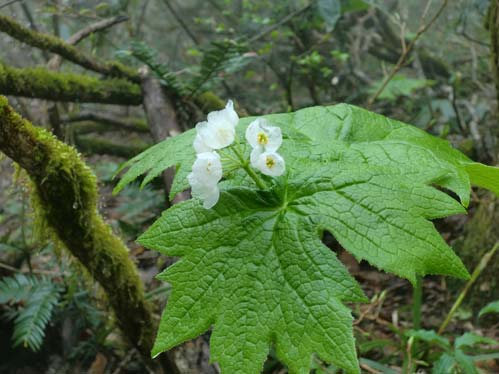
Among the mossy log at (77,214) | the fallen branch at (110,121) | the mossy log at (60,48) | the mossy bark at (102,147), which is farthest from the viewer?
the mossy bark at (102,147)

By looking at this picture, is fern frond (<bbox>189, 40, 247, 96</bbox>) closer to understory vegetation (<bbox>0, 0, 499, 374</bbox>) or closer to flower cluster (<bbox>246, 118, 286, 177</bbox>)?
understory vegetation (<bbox>0, 0, 499, 374</bbox>)

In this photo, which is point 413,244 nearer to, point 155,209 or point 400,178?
point 400,178

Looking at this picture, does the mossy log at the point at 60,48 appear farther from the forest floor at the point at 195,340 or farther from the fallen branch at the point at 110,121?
the forest floor at the point at 195,340

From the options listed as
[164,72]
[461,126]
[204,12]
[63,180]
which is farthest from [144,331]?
[204,12]

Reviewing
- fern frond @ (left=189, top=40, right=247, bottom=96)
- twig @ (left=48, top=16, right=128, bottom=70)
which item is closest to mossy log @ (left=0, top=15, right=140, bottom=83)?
twig @ (left=48, top=16, right=128, bottom=70)

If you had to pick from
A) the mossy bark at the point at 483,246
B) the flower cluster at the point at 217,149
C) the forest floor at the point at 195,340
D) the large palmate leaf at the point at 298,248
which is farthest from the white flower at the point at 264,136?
the mossy bark at the point at 483,246

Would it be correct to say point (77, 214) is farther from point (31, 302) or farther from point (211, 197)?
point (31, 302)
